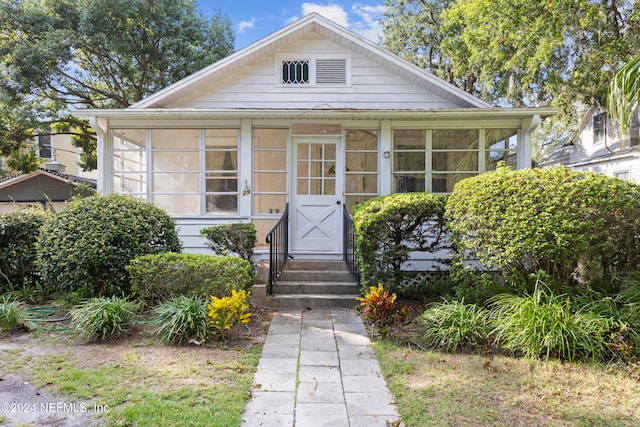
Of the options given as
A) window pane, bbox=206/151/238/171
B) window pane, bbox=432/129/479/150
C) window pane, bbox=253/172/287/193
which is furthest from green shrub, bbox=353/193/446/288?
window pane, bbox=206/151/238/171

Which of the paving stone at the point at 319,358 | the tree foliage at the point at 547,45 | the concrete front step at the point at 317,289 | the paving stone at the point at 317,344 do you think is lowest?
the paving stone at the point at 319,358

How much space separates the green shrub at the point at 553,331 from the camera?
387cm

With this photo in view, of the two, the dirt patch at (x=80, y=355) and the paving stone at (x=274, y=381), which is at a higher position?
the dirt patch at (x=80, y=355)

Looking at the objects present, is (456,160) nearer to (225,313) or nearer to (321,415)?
(225,313)

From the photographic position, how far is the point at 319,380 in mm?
3531

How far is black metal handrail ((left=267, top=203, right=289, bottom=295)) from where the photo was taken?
6.11 metres

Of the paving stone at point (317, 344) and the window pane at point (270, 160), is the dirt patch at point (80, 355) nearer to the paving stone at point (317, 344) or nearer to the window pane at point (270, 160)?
the paving stone at point (317, 344)

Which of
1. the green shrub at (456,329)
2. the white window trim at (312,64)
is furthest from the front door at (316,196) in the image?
the green shrub at (456,329)

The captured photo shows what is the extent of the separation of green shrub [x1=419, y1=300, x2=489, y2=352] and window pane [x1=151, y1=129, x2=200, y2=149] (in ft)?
20.2

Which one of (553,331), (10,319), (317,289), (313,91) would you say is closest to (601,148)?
(313,91)

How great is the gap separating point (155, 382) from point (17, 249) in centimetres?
460

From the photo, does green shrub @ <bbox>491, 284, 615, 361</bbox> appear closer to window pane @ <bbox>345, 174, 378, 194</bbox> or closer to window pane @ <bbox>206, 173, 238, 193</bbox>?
window pane @ <bbox>345, 174, 378, 194</bbox>

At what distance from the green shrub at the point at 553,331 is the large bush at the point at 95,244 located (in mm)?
4893

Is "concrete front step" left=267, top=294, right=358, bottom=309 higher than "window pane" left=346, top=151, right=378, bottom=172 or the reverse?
the reverse
